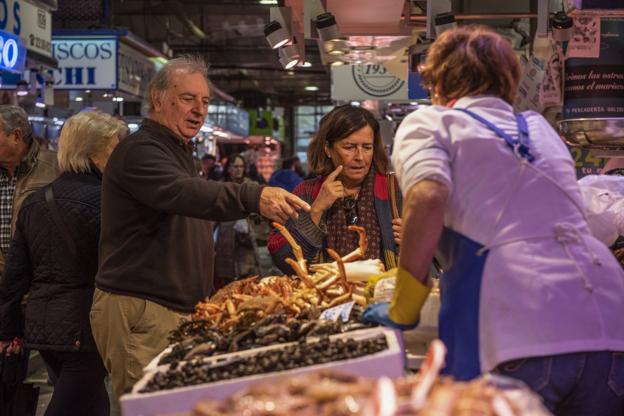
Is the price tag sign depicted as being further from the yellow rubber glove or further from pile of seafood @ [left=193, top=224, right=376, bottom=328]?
the yellow rubber glove

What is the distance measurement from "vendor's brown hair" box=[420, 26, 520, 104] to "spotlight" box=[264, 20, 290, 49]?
3.00 metres

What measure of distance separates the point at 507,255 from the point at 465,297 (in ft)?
0.65

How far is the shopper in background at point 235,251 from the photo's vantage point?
1169 centimetres

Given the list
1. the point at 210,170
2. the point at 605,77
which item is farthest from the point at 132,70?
the point at 605,77

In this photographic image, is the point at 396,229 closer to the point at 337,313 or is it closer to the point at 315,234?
the point at 315,234

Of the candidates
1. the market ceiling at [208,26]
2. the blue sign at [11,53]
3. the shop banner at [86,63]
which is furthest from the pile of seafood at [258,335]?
the market ceiling at [208,26]

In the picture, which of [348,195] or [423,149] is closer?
[423,149]

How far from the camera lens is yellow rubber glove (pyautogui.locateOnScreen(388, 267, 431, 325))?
10.0 feet

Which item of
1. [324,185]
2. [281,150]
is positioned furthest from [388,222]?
[281,150]

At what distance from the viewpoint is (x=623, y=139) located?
5543 mm

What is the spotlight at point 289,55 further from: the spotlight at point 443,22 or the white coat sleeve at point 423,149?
the white coat sleeve at point 423,149

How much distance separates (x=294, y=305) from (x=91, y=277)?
178 centimetres

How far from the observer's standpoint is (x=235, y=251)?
12117 mm

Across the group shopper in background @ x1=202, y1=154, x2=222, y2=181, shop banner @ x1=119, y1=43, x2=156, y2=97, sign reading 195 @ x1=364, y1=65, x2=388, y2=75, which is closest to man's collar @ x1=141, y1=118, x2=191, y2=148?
sign reading 195 @ x1=364, y1=65, x2=388, y2=75
